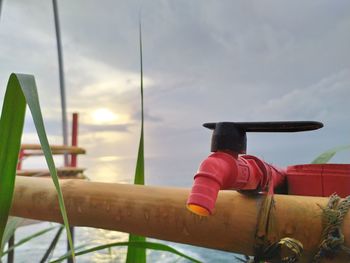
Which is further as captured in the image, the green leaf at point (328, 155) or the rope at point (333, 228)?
the green leaf at point (328, 155)

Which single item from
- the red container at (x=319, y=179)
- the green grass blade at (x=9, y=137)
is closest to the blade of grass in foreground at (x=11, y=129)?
the green grass blade at (x=9, y=137)

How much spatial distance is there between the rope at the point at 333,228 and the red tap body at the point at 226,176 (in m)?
0.05

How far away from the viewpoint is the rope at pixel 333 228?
0.26 metres

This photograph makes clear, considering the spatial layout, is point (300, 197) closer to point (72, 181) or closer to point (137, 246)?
point (137, 246)

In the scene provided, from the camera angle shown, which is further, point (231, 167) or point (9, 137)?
point (9, 137)

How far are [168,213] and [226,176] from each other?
13 centimetres

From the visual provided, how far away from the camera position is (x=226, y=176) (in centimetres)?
25

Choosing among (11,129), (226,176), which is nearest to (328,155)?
(226,176)

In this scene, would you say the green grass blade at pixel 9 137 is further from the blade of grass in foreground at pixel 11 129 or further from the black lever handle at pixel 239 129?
the black lever handle at pixel 239 129

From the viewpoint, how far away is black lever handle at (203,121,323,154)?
25 cm

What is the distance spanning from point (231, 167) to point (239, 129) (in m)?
0.03

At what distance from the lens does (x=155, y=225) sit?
37 centimetres

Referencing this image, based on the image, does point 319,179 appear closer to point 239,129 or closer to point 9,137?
point 239,129

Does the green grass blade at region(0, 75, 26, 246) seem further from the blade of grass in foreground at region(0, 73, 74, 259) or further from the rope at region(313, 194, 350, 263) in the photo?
the rope at region(313, 194, 350, 263)
